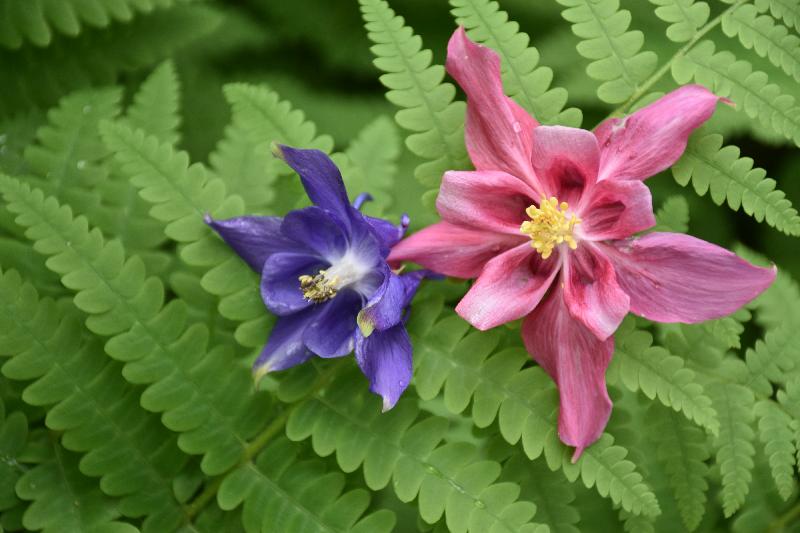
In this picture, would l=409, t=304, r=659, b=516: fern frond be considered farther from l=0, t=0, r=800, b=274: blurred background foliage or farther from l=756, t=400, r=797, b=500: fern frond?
l=0, t=0, r=800, b=274: blurred background foliage

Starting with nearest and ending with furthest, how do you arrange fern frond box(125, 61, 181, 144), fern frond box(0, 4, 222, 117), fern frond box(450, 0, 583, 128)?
fern frond box(450, 0, 583, 128) < fern frond box(125, 61, 181, 144) < fern frond box(0, 4, 222, 117)

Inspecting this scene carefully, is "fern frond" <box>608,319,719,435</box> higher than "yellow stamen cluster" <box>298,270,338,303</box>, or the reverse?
"yellow stamen cluster" <box>298,270,338,303</box>

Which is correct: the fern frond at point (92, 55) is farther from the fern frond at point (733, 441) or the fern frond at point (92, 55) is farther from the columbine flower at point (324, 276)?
the fern frond at point (733, 441)

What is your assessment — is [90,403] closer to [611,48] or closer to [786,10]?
[611,48]

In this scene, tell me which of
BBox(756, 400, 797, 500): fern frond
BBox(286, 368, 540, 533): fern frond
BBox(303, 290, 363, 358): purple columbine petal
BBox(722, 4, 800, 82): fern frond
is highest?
BBox(722, 4, 800, 82): fern frond

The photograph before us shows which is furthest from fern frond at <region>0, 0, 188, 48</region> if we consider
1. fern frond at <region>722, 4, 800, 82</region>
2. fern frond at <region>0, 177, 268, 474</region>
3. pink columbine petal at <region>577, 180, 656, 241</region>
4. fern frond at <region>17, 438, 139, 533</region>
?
fern frond at <region>722, 4, 800, 82</region>

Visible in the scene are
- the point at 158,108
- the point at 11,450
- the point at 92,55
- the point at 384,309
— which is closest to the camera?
the point at 384,309

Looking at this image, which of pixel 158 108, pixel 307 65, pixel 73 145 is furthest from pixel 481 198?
pixel 307 65
